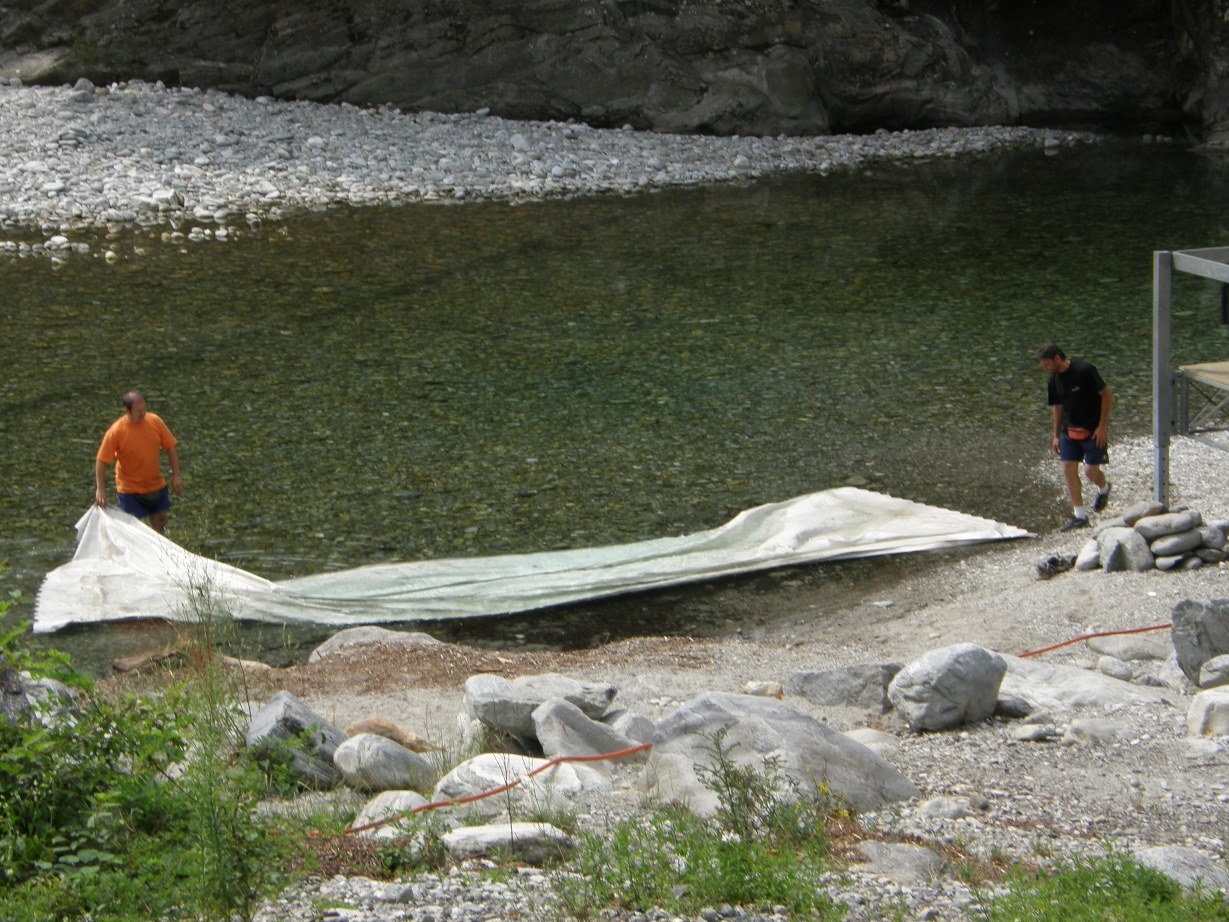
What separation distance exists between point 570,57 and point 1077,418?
2761 cm

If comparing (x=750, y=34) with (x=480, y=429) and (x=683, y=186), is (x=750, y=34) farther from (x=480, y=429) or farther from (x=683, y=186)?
(x=480, y=429)

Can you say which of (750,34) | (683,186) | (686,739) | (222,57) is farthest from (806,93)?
(686,739)

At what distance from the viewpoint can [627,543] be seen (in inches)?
484

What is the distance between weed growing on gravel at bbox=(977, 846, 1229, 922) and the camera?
5.09 metres

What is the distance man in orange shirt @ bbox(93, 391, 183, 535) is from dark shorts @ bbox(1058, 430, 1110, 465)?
7431 mm

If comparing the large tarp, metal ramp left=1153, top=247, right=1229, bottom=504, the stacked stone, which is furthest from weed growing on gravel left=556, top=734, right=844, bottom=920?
metal ramp left=1153, top=247, right=1229, bottom=504

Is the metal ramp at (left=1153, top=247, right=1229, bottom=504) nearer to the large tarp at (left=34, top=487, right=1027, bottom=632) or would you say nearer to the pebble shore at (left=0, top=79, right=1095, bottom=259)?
the large tarp at (left=34, top=487, right=1027, bottom=632)

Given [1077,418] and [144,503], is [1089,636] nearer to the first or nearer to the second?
[1077,418]

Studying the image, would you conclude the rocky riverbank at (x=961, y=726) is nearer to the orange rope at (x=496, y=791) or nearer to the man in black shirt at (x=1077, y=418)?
the orange rope at (x=496, y=791)

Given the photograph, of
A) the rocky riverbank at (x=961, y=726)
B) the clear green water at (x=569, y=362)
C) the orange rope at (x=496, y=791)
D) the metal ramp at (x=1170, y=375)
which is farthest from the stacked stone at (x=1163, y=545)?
the orange rope at (x=496, y=791)

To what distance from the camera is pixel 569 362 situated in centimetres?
1830

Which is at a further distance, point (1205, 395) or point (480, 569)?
point (1205, 395)

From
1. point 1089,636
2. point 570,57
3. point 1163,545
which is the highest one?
point 570,57

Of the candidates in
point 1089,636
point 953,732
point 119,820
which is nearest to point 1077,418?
point 1089,636
